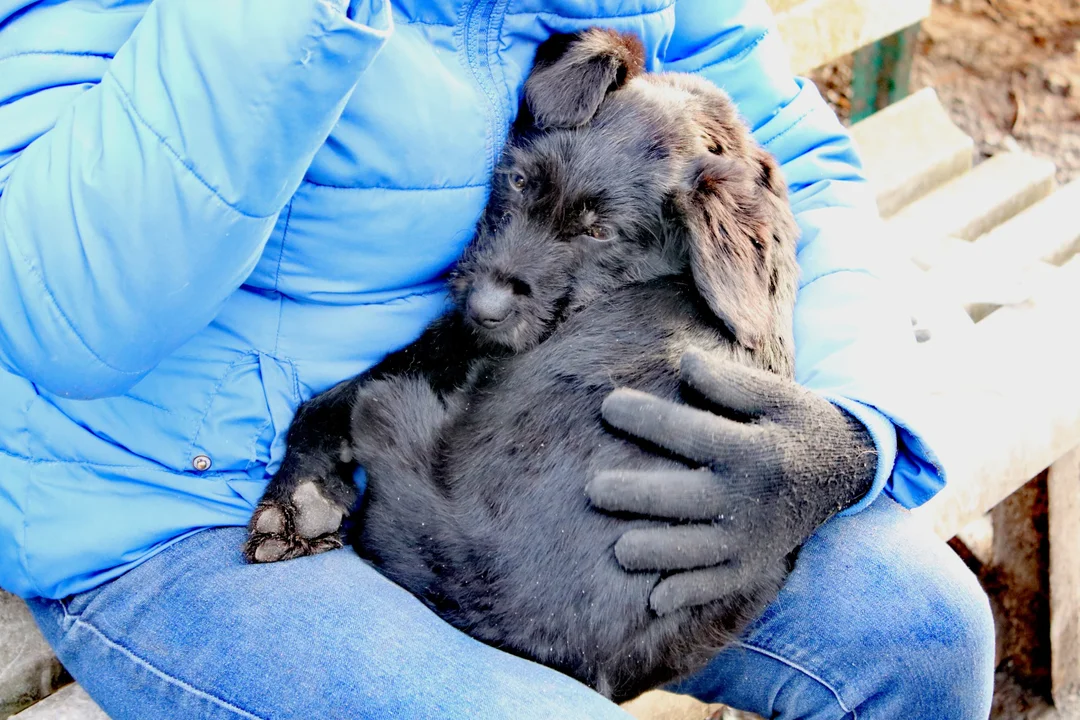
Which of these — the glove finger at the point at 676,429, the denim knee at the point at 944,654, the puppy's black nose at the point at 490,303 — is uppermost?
the puppy's black nose at the point at 490,303

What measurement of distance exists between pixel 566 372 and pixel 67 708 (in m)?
1.05

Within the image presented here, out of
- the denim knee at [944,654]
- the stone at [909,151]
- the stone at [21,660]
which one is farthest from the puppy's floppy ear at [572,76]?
the stone at [909,151]

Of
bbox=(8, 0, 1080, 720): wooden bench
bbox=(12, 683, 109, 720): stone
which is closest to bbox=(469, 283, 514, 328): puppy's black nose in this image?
bbox=(8, 0, 1080, 720): wooden bench

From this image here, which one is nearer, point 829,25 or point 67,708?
point 67,708

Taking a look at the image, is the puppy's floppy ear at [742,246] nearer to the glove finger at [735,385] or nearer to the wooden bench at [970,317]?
→ the glove finger at [735,385]

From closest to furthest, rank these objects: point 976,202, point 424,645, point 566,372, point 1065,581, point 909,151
A: point 424,645 < point 566,372 < point 1065,581 < point 976,202 < point 909,151

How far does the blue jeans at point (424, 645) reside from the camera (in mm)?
1434

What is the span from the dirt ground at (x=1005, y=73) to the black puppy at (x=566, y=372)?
11.1ft

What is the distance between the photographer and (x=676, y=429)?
5.20ft

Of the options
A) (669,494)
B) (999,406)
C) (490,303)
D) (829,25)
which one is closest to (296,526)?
(490,303)

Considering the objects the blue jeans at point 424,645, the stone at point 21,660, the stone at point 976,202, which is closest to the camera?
the blue jeans at point 424,645

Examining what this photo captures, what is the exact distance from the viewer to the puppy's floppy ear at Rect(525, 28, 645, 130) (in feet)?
5.83

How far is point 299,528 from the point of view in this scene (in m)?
1.65

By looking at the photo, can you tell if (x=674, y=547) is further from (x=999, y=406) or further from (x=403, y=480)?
(x=999, y=406)
